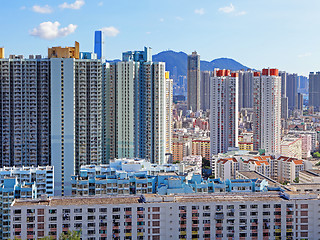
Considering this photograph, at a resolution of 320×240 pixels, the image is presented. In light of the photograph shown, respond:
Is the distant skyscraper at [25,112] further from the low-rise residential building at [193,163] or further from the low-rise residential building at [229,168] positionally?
the low-rise residential building at [229,168]

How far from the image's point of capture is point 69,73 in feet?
60.1

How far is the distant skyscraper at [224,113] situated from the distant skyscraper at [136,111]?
313 inches

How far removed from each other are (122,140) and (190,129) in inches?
904

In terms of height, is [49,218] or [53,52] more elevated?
[53,52]

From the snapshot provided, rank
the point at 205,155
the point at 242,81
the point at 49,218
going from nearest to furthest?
the point at 49,218
the point at 205,155
the point at 242,81

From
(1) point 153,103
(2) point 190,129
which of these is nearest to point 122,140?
(1) point 153,103

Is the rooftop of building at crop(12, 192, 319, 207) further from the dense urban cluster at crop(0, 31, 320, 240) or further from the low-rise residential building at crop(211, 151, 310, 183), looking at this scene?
the low-rise residential building at crop(211, 151, 310, 183)

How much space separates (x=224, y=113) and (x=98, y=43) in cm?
830

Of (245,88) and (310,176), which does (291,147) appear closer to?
(310,176)

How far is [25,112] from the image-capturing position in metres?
18.6

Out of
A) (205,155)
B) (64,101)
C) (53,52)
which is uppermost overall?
(53,52)

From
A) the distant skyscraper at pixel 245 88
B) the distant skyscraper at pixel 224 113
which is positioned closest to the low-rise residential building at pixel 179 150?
the distant skyscraper at pixel 224 113

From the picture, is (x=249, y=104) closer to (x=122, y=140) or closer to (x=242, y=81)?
(x=242, y=81)

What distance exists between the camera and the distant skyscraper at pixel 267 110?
90.7ft
